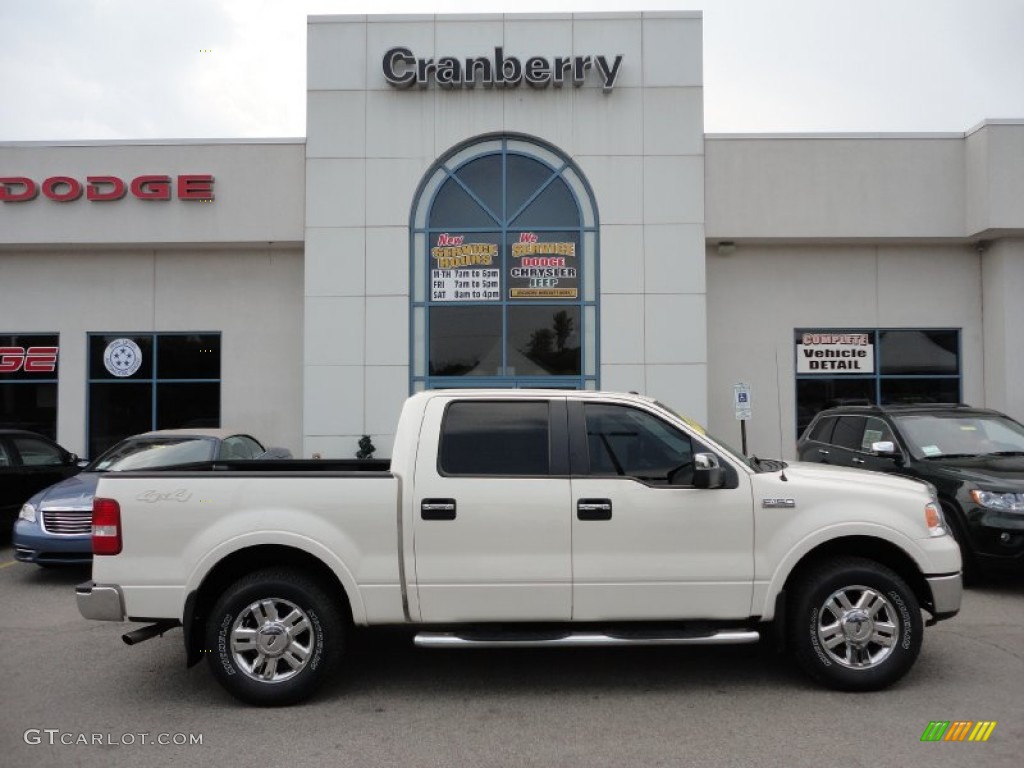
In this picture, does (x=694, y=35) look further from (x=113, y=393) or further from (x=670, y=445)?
(x=113, y=393)

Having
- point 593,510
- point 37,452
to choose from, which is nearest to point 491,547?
point 593,510

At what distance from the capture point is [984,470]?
8.02 m

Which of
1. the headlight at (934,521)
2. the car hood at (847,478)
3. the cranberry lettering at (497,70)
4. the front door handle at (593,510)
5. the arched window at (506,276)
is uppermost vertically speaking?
the cranberry lettering at (497,70)

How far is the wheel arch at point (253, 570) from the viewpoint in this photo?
201 inches

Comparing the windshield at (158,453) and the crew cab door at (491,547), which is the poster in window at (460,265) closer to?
the windshield at (158,453)

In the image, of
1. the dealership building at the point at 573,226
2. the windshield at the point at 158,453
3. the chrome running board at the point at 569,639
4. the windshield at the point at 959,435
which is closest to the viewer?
the chrome running board at the point at 569,639

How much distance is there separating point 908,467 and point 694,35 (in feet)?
33.2

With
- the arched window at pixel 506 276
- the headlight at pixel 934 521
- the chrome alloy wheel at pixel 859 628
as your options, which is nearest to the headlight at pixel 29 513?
the arched window at pixel 506 276

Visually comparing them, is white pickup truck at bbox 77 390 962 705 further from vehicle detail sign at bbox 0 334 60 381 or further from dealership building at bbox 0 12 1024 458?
vehicle detail sign at bbox 0 334 60 381

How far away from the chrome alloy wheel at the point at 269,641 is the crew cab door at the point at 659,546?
1711mm

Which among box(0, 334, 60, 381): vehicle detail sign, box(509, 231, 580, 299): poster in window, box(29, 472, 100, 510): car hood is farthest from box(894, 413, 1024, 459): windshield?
box(0, 334, 60, 381): vehicle detail sign

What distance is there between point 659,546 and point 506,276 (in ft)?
35.2

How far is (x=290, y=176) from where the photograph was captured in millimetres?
15789

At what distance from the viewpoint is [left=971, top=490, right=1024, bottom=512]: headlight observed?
755 cm
